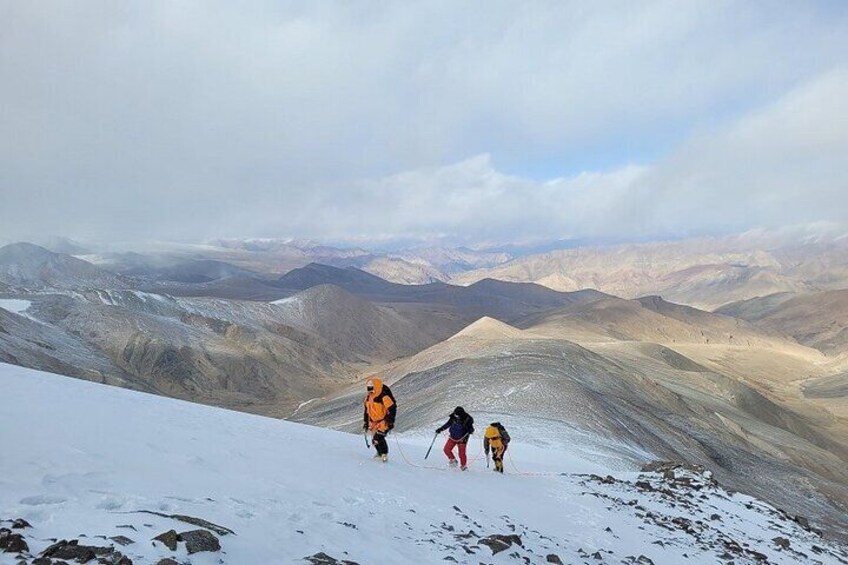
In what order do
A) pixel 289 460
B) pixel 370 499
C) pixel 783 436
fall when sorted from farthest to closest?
pixel 783 436 < pixel 289 460 < pixel 370 499

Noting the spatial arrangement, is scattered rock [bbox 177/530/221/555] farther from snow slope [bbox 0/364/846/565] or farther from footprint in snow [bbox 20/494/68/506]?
footprint in snow [bbox 20/494/68/506]

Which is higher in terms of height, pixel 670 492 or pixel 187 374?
pixel 670 492

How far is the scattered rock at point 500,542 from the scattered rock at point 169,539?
14.5 ft

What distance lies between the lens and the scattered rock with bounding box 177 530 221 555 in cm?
571

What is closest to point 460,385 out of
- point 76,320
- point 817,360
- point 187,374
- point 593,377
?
point 593,377

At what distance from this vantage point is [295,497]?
338 inches

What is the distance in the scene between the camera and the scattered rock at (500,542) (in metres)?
8.36

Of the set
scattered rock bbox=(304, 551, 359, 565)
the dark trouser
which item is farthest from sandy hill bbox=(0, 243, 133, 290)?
scattered rock bbox=(304, 551, 359, 565)

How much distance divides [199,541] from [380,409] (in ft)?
24.8

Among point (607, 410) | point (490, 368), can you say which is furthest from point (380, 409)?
point (490, 368)

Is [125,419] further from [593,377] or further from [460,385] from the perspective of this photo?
[593,377]

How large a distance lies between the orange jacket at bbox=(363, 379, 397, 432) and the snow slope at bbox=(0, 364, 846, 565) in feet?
2.73

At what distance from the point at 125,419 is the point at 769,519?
17488 millimetres

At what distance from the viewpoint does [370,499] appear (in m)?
9.52
